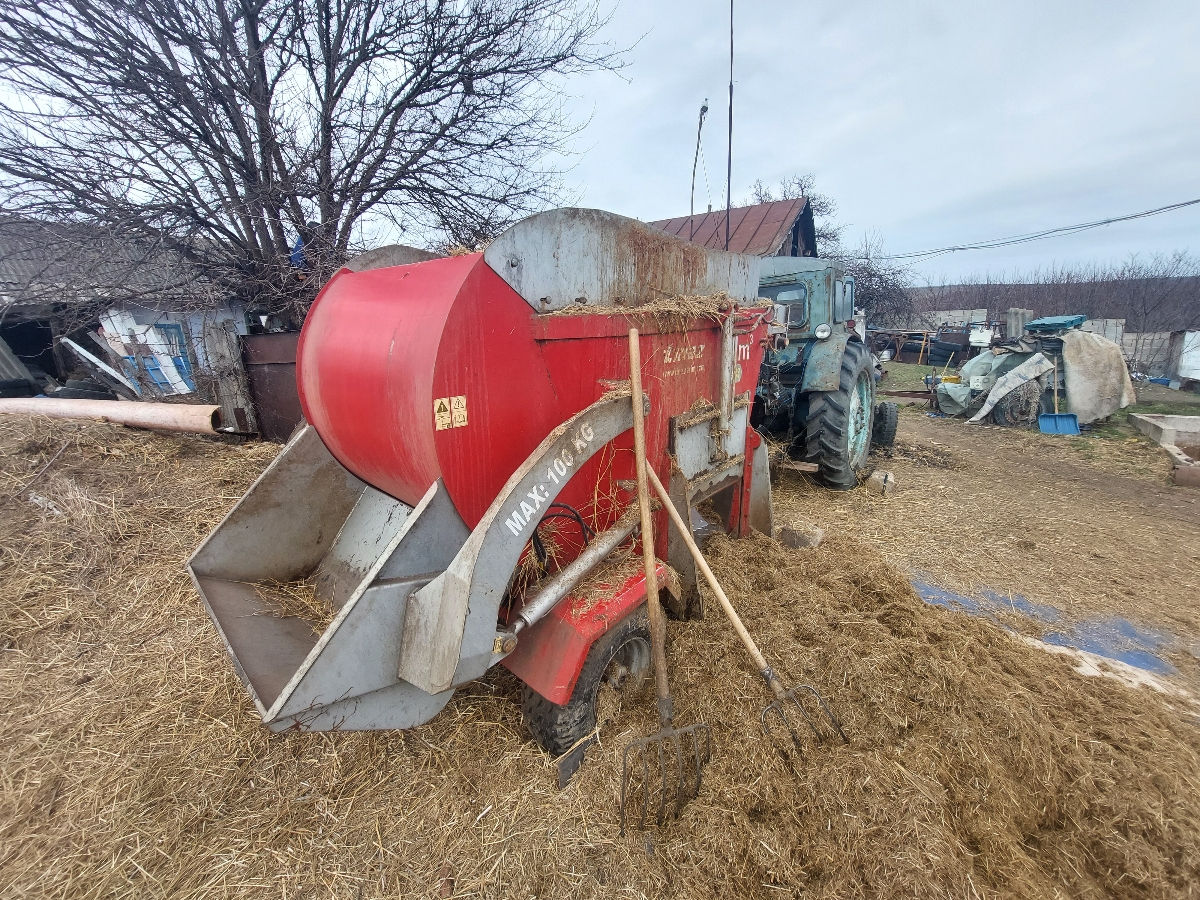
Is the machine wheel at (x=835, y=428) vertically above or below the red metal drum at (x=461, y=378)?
below

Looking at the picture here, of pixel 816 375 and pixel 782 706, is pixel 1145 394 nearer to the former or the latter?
pixel 816 375

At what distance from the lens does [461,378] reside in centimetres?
202

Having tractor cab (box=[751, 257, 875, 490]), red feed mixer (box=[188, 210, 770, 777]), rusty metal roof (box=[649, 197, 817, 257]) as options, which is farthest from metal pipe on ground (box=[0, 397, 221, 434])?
rusty metal roof (box=[649, 197, 817, 257])

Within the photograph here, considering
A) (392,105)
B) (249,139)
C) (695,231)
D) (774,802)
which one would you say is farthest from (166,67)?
(695,231)

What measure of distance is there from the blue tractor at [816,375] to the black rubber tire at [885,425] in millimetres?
1212

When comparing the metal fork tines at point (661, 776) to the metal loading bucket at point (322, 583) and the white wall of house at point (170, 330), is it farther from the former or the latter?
the white wall of house at point (170, 330)

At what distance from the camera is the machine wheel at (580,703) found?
7.11ft

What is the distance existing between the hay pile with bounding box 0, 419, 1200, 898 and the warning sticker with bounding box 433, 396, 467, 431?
56.5 inches

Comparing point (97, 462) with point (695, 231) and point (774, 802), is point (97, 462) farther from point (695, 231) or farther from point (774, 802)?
point (695, 231)

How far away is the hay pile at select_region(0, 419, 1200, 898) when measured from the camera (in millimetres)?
1811

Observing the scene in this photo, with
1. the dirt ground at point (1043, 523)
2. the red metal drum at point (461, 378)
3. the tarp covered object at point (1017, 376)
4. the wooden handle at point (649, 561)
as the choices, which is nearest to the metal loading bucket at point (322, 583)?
the red metal drum at point (461, 378)

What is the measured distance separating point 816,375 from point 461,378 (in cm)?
485

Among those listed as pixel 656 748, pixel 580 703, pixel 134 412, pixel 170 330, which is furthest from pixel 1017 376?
pixel 170 330

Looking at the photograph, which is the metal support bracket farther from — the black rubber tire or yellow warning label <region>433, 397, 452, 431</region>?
the black rubber tire
